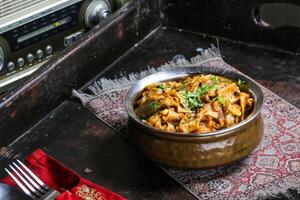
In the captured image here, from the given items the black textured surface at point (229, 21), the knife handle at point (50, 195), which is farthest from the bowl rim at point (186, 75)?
the black textured surface at point (229, 21)

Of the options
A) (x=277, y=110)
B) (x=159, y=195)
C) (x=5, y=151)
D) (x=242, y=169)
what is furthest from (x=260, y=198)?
(x=5, y=151)

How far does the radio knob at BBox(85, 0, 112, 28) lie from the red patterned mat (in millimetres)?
461

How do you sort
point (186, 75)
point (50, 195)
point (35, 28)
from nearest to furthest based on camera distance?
point (50, 195) < point (186, 75) < point (35, 28)

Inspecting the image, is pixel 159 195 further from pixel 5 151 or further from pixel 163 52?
pixel 163 52

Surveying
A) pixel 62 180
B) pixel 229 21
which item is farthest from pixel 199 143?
pixel 229 21

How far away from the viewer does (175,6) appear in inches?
73.5

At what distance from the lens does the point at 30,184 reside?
47.5 inches

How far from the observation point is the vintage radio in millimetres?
1672

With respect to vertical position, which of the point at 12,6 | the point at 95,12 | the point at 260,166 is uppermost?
the point at 12,6

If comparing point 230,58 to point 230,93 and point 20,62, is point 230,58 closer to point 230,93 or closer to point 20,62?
point 230,93

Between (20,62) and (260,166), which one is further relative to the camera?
(20,62)

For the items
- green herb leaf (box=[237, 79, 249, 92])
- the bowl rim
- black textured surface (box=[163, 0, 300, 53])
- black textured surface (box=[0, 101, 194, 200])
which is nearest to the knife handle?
black textured surface (box=[0, 101, 194, 200])

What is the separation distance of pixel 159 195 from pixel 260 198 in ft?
0.70

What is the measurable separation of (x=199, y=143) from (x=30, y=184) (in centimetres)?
37
